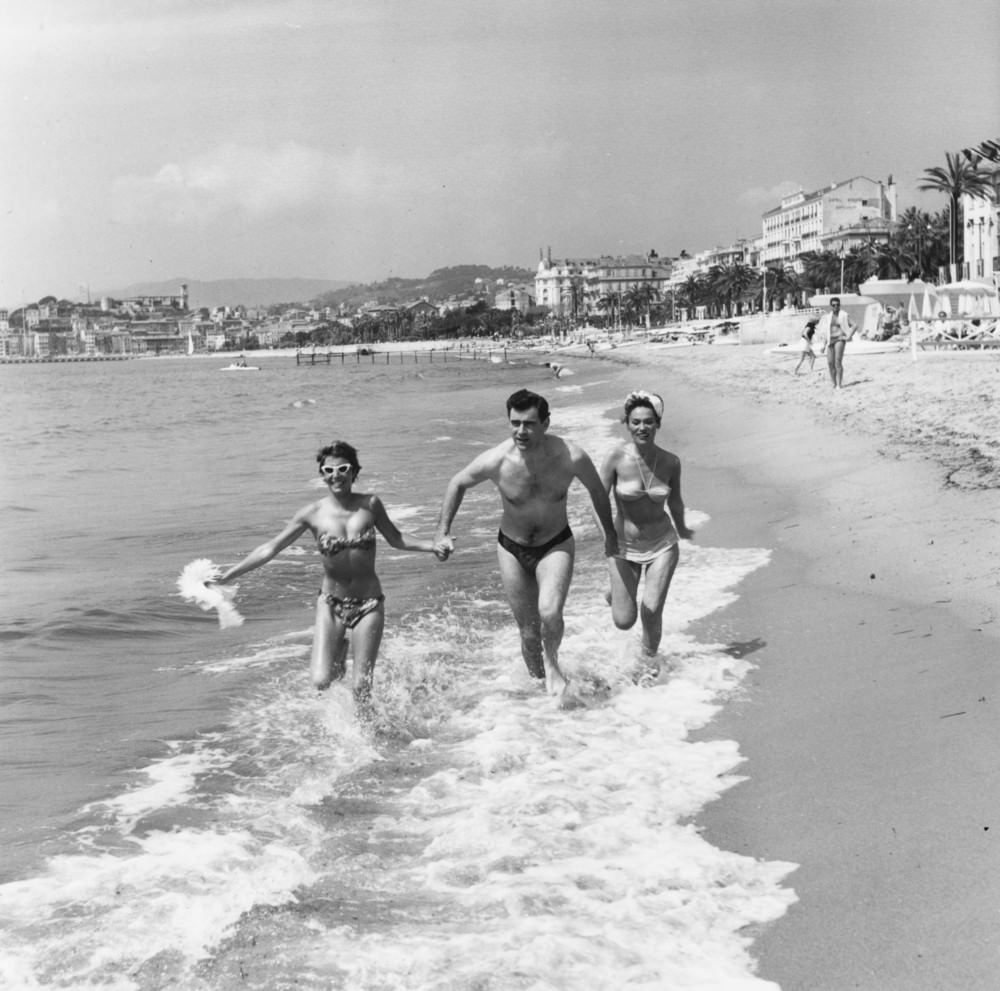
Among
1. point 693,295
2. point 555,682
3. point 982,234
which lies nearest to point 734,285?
point 693,295

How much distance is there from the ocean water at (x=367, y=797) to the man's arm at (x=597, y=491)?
2.65 ft

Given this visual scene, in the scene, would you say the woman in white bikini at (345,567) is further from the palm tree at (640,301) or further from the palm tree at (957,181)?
the palm tree at (640,301)

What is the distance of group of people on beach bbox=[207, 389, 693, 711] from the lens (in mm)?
5754

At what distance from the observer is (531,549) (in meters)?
5.99

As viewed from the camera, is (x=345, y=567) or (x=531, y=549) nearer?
(x=345, y=567)

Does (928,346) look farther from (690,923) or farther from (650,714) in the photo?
(690,923)

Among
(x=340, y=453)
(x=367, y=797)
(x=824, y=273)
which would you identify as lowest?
(x=367, y=797)

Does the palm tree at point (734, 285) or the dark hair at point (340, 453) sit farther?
the palm tree at point (734, 285)

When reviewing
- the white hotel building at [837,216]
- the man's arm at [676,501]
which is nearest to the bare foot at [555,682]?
the man's arm at [676,501]

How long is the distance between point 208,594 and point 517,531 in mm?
4769

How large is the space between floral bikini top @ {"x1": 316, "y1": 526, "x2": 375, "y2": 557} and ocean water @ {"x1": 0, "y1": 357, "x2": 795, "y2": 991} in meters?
0.74

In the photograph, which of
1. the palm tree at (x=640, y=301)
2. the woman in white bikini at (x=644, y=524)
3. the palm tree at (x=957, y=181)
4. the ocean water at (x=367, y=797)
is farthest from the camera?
the palm tree at (x=640, y=301)

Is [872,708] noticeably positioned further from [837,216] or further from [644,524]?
[837,216]

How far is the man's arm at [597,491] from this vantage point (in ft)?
19.3
